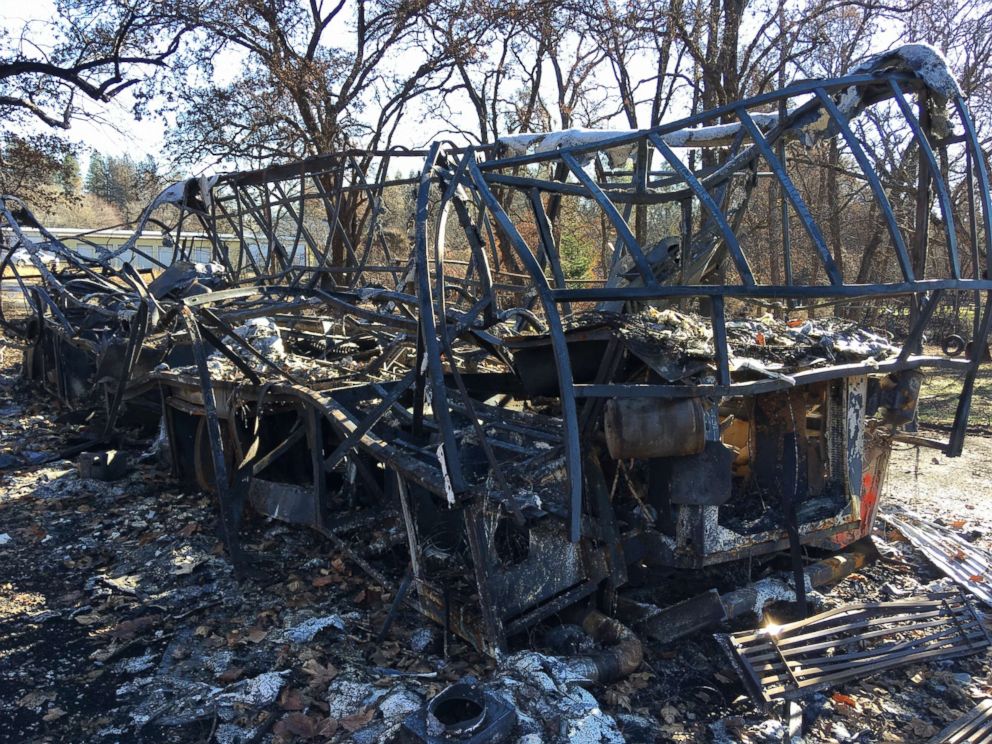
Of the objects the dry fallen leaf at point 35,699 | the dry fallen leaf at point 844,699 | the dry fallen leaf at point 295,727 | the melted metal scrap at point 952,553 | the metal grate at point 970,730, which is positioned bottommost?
the dry fallen leaf at point 844,699

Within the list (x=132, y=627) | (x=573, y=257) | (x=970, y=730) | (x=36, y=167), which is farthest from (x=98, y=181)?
(x=970, y=730)

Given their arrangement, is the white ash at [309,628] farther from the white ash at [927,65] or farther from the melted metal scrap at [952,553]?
the white ash at [927,65]

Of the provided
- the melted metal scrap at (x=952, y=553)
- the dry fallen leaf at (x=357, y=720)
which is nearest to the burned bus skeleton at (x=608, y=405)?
the dry fallen leaf at (x=357, y=720)

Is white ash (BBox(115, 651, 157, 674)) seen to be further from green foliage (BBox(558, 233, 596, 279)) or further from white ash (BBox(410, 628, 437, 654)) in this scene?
green foliage (BBox(558, 233, 596, 279))

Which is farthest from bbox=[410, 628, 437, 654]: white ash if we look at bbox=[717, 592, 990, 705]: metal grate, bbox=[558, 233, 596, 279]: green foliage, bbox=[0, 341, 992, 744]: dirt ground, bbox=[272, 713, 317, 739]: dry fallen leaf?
bbox=[558, 233, 596, 279]: green foliage

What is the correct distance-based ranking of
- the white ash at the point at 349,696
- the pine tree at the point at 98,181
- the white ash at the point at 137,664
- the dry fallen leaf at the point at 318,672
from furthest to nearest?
the pine tree at the point at 98,181 < the white ash at the point at 137,664 < the dry fallen leaf at the point at 318,672 < the white ash at the point at 349,696

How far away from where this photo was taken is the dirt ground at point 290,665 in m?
2.92

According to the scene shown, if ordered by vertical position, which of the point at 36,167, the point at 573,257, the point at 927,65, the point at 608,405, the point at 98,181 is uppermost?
the point at 98,181

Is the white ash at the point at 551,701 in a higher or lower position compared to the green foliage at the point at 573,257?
lower

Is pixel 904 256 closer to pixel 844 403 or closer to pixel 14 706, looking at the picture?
pixel 844 403

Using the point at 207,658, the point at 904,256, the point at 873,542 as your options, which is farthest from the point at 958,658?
the point at 207,658

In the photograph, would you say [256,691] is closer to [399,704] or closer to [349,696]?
[349,696]

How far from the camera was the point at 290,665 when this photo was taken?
336cm

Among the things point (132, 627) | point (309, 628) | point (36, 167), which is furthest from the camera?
point (36, 167)
